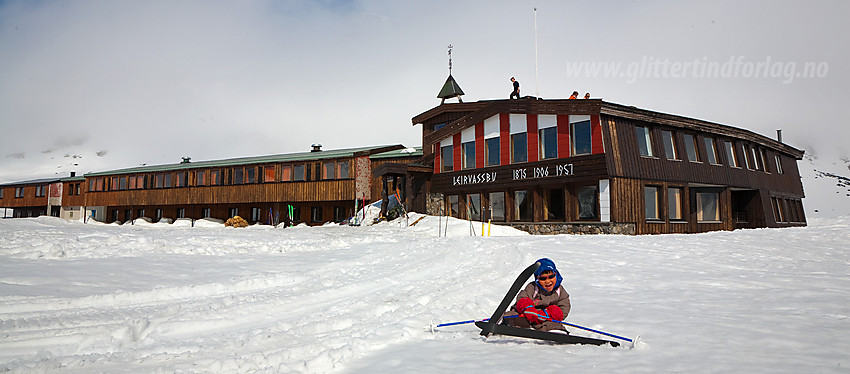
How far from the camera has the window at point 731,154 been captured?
24.2m

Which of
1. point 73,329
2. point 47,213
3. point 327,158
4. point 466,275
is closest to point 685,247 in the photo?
point 466,275

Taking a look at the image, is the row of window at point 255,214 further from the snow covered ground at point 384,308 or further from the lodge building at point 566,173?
the snow covered ground at point 384,308

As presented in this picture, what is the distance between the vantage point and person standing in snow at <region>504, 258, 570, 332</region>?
5.20 metres

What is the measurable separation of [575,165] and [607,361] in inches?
663

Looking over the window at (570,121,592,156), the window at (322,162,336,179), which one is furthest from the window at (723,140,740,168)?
the window at (322,162,336,179)

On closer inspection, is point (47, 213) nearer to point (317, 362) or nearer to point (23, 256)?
point (23, 256)

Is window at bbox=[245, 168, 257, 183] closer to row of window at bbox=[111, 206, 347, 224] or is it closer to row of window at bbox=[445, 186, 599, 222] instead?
row of window at bbox=[111, 206, 347, 224]

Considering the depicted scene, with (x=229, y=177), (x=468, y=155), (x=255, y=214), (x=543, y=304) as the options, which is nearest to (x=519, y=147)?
(x=468, y=155)

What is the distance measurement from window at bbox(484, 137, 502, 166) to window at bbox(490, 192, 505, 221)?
59.1 inches

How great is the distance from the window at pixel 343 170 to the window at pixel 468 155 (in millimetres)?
11588

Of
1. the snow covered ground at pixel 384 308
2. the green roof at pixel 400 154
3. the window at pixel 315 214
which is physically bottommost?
the snow covered ground at pixel 384 308

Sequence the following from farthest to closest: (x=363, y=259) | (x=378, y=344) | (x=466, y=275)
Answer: (x=363, y=259)
(x=466, y=275)
(x=378, y=344)

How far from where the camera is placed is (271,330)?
544cm

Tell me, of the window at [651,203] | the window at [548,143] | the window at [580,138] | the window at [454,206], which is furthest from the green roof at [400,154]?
the window at [651,203]
